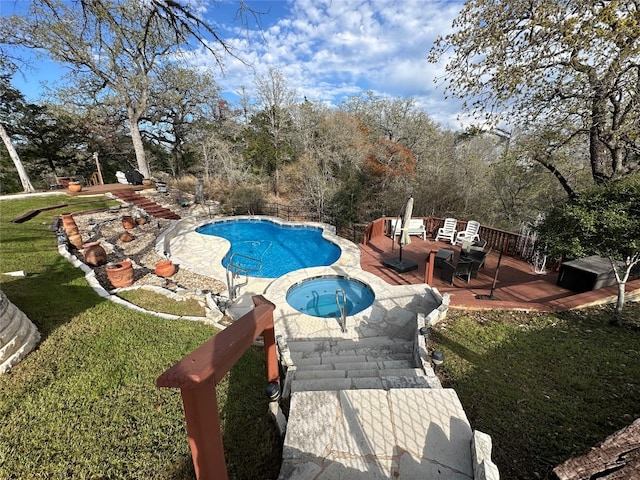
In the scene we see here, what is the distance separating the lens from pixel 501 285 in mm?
6465

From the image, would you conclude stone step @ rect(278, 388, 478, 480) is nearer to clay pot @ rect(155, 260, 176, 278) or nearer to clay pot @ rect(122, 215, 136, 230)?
clay pot @ rect(155, 260, 176, 278)

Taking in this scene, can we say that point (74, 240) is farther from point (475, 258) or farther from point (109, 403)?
point (475, 258)

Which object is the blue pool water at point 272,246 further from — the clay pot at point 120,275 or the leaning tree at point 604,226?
the leaning tree at point 604,226

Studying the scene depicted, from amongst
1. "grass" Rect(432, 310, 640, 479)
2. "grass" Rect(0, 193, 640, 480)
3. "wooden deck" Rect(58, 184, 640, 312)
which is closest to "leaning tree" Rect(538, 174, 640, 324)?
"wooden deck" Rect(58, 184, 640, 312)

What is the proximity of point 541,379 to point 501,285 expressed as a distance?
342 centimetres

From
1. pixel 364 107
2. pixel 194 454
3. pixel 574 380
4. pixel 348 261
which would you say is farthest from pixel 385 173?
pixel 194 454

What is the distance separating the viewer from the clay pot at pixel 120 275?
19.4ft

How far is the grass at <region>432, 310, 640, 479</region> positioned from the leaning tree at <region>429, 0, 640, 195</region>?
4153 millimetres

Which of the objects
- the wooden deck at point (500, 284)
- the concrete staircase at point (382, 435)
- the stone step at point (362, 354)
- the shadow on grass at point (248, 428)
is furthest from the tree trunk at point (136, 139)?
the concrete staircase at point (382, 435)

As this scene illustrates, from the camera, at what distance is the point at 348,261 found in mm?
8516

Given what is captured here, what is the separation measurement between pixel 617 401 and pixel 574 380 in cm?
39

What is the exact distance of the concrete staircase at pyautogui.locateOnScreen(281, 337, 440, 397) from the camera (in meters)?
3.27

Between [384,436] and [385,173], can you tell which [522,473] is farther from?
[385,173]

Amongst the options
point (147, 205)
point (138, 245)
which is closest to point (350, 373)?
point (138, 245)
